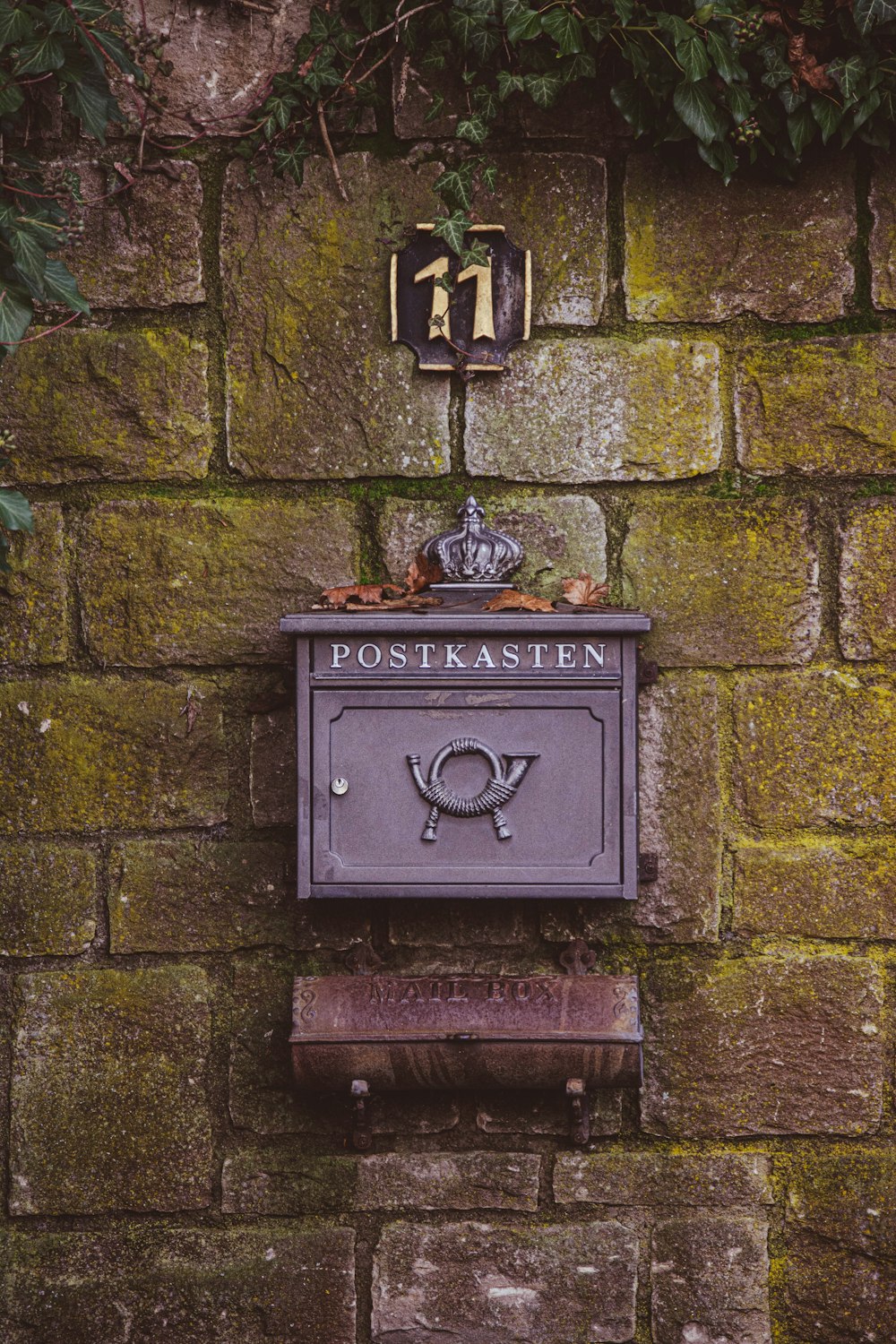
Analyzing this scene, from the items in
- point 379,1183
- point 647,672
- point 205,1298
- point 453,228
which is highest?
point 453,228

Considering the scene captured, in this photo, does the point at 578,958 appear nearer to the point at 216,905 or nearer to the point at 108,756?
the point at 216,905

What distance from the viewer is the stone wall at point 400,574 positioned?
2189 mm

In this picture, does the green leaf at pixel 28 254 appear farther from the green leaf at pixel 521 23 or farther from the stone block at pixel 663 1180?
the stone block at pixel 663 1180

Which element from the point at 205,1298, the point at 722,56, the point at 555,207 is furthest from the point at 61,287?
the point at 205,1298

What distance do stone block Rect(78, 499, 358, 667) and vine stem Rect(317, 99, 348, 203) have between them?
0.57 m

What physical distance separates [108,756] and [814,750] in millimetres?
1307

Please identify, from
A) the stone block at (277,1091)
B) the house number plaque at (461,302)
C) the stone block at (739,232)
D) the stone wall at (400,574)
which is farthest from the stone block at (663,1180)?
the stone block at (739,232)

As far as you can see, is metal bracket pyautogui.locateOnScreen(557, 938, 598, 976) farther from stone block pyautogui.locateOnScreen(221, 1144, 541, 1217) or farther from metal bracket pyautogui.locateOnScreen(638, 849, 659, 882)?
stone block pyautogui.locateOnScreen(221, 1144, 541, 1217)

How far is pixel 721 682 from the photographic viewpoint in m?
2.21

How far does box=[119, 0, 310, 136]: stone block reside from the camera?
2.19m

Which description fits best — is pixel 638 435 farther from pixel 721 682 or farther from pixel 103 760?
pixel 103 760

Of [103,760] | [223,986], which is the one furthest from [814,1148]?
[103,760]

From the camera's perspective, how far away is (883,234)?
7.23 feet

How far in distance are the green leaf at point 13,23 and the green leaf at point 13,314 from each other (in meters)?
0.37
